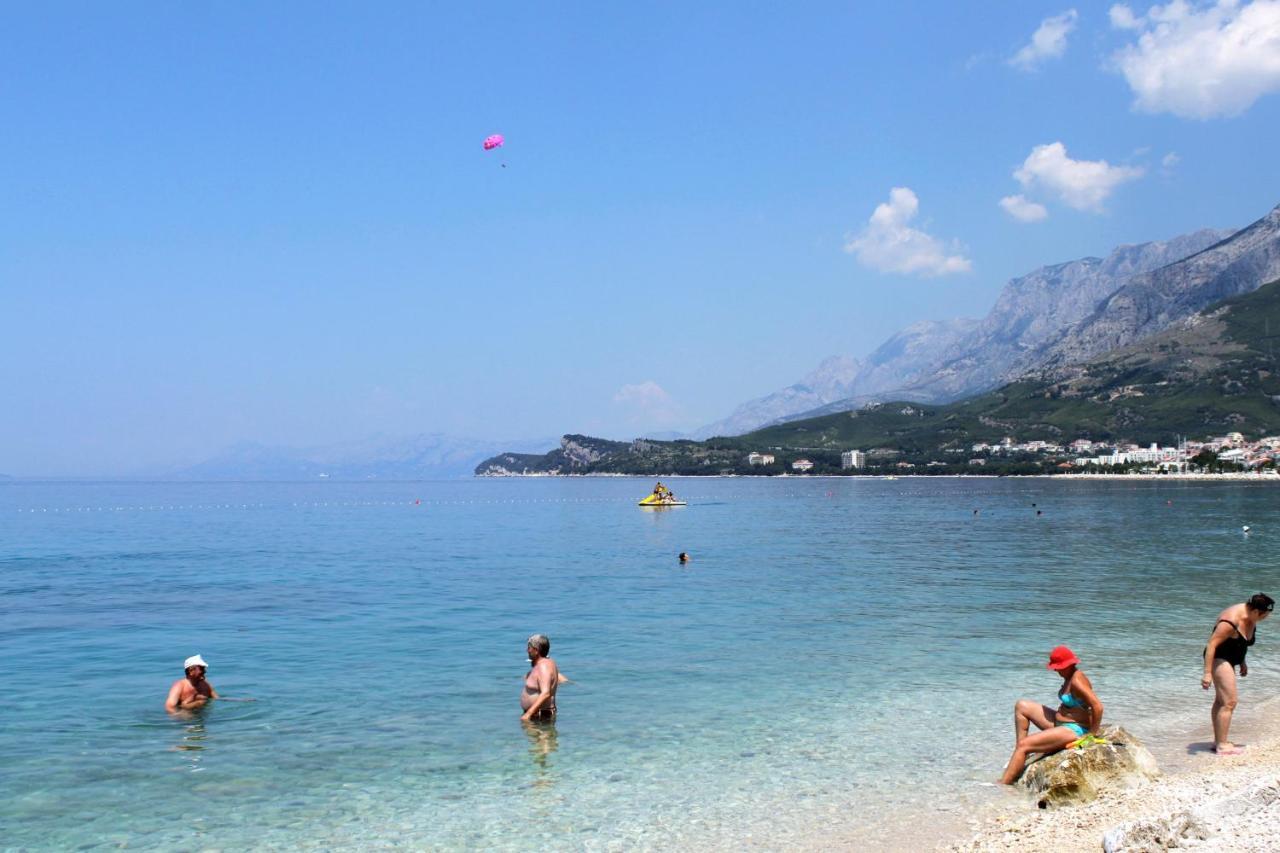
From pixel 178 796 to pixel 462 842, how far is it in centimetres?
495

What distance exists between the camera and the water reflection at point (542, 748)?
50.0 feet

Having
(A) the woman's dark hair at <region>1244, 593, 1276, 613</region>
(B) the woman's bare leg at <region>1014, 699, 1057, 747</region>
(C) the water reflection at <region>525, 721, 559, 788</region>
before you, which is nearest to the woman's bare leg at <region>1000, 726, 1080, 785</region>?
(B) the woman's bare leg at <region>1014, 699, 1057, 747</region>

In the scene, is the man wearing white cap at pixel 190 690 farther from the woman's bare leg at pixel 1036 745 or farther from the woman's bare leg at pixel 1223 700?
the woman's bare leg at pixel 1223 700

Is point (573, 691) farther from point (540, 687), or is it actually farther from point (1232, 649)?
point (1232, 649)

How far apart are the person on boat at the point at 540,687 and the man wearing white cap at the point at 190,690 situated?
22.7ft

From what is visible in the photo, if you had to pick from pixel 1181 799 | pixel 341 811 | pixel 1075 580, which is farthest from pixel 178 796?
pixel 1075 580

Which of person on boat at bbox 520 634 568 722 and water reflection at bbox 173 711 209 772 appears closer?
water reflection at bbox 173 711 209 772

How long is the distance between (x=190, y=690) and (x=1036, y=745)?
16.2m

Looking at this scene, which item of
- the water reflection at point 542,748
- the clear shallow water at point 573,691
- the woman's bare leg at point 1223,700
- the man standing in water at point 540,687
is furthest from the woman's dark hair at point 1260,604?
the man standing in water at point 540,687

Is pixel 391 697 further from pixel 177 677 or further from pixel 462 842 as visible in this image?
pixel 462 842

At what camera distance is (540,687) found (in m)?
18.6

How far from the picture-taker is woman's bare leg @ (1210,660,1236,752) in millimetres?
14805

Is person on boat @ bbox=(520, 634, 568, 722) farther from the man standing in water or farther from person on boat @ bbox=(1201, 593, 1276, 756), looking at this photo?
person on boat @ bbox=(1201, 593, 1276, 756)

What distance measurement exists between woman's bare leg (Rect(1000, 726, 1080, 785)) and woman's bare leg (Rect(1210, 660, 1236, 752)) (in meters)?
2.72
